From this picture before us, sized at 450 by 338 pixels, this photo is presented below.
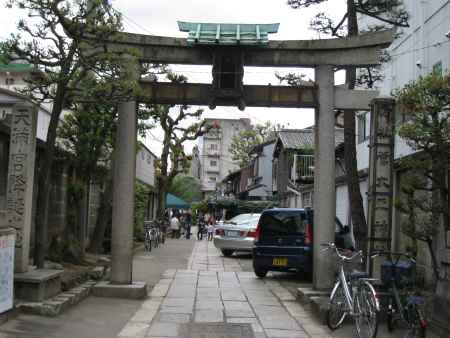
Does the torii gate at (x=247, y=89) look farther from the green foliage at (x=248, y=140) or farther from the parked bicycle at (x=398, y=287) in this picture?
the green foliage at (x=248, y=140)

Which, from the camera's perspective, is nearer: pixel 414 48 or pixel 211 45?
pixel 211 45

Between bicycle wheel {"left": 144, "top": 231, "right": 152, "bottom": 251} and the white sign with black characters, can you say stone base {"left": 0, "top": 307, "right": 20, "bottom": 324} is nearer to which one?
the white sign with black characters

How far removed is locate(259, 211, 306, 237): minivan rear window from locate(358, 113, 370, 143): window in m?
8.32

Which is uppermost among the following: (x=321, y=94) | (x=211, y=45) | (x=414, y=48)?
(x=414, y=48)

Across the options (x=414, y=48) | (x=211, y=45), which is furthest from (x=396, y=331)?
(x=414, y=48)

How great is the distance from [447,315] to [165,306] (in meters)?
4.86

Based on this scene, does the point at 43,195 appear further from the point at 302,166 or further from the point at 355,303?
the point at 302,166

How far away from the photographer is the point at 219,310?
10516 millimetres

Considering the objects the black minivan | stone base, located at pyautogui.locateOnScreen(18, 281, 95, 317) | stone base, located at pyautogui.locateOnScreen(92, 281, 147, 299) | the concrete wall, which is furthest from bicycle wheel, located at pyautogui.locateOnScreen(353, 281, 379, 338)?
the concrete wall

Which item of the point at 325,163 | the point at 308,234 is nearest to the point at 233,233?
the point at 308,234

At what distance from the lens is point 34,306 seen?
8547 millimetres

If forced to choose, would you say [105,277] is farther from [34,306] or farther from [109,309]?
[34,306]

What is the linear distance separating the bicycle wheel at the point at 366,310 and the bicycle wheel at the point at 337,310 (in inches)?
24.6

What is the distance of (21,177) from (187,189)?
251ft
